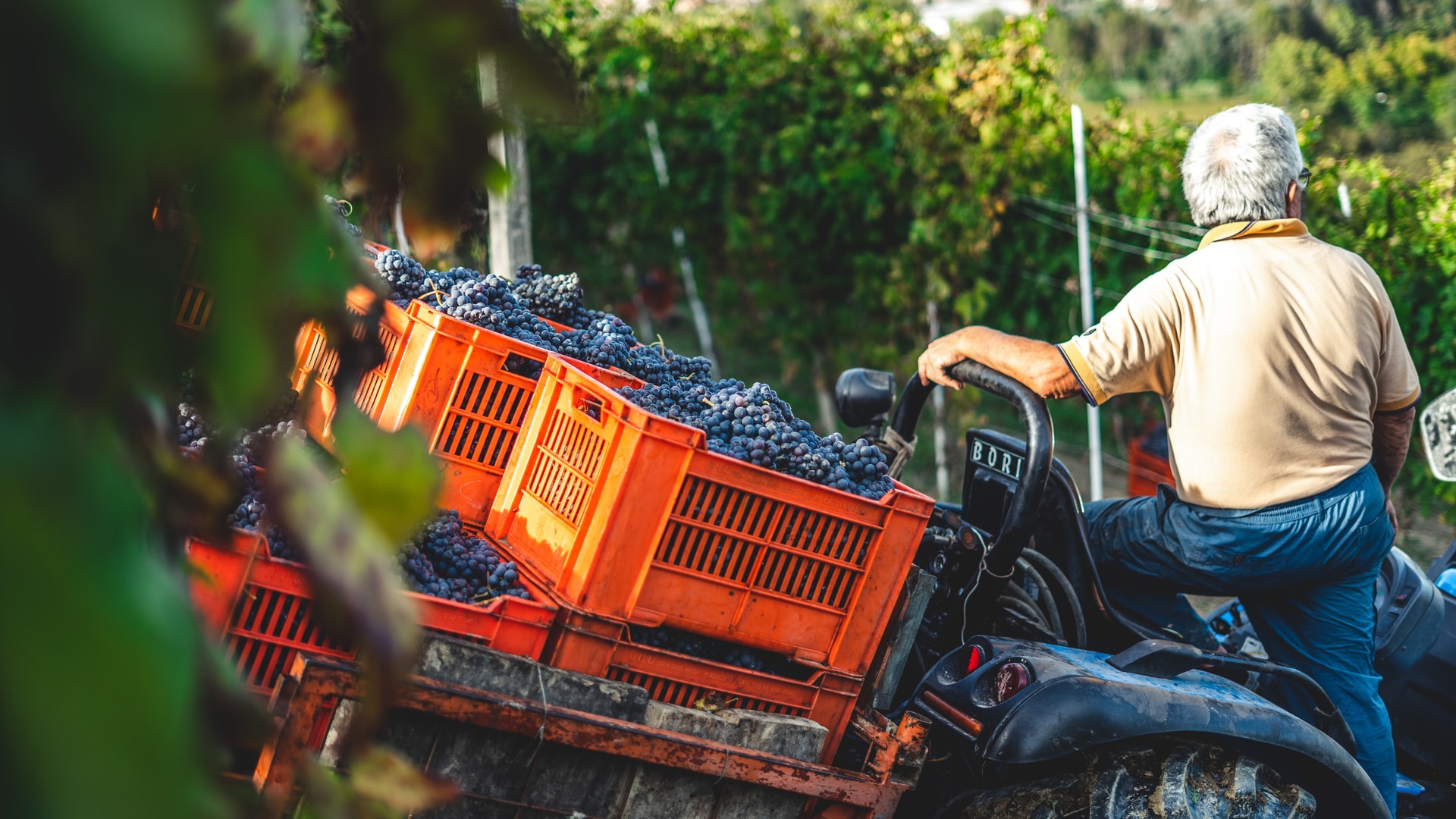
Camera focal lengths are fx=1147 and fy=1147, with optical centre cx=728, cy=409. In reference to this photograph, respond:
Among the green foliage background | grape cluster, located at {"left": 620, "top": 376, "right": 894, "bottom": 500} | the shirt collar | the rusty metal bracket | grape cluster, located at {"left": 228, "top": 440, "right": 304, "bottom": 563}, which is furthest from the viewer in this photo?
the green foliage background

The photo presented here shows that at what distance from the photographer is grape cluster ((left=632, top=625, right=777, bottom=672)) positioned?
2.58 meters

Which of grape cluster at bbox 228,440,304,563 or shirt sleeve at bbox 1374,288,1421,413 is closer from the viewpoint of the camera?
grape cluster at bbox 228,440,304,563

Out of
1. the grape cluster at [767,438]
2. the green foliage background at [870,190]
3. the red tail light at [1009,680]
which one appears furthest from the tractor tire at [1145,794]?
the green foliage background at [870,190]

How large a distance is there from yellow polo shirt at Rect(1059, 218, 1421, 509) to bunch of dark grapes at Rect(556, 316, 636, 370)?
1176 millimetres

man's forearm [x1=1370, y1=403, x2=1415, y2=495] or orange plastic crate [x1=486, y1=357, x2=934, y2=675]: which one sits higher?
man's forearm [x1=1370, y1=403, x2=1415, y2=495]

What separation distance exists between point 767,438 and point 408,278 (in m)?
1.34

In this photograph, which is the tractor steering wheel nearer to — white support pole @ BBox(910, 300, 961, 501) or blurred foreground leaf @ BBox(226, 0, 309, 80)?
blurred foreground leaf @ BBox(226, 0, 309, 80)

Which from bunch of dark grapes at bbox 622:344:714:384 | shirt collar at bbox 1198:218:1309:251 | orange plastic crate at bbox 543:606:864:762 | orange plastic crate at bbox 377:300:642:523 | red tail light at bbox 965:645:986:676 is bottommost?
orange plastic crate at bbox 543:606:864:762

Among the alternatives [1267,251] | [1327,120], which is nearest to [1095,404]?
[1267,251]

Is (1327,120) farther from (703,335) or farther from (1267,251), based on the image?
(1267,251)

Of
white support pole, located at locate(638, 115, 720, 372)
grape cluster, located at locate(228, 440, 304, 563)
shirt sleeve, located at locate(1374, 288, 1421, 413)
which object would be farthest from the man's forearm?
white support pole, located at locate(638, 115, 720, 372)

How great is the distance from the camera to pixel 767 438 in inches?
101

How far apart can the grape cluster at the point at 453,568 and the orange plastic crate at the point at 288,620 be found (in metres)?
0.05

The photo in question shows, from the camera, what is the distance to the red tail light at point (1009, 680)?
2.79m
